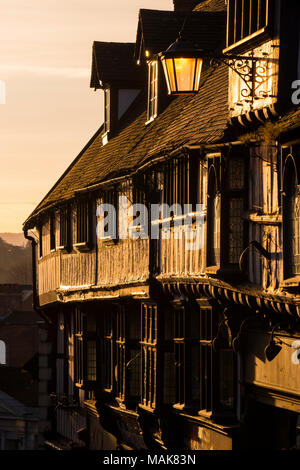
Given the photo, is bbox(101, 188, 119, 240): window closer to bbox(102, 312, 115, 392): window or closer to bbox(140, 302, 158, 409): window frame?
bbox(102, 312, 115, 392): window

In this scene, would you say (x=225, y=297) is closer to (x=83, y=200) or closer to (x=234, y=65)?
(x=234, y=65)

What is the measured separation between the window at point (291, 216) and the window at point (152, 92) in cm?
1025

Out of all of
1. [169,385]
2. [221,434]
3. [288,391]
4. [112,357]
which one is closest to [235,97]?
[288,391]

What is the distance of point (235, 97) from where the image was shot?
18094 millimetres

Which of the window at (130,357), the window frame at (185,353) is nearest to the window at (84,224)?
the window at (130,357)

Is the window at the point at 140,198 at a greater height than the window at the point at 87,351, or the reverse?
the window at the point at 140,198

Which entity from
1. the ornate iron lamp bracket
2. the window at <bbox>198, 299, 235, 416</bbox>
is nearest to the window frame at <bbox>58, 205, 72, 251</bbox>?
the window at <bbox>198, 299, 235, 416</bbox>

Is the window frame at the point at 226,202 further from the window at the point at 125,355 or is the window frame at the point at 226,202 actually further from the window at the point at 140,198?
the window at the point at 125,355

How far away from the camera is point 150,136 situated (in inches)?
986

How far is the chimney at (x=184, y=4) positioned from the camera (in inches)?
1229

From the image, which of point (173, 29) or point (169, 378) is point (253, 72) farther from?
point (173, 29)

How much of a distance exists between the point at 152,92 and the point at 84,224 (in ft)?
13.2

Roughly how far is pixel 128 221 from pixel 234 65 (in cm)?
849

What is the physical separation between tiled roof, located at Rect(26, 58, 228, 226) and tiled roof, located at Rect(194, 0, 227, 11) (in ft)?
7.02
